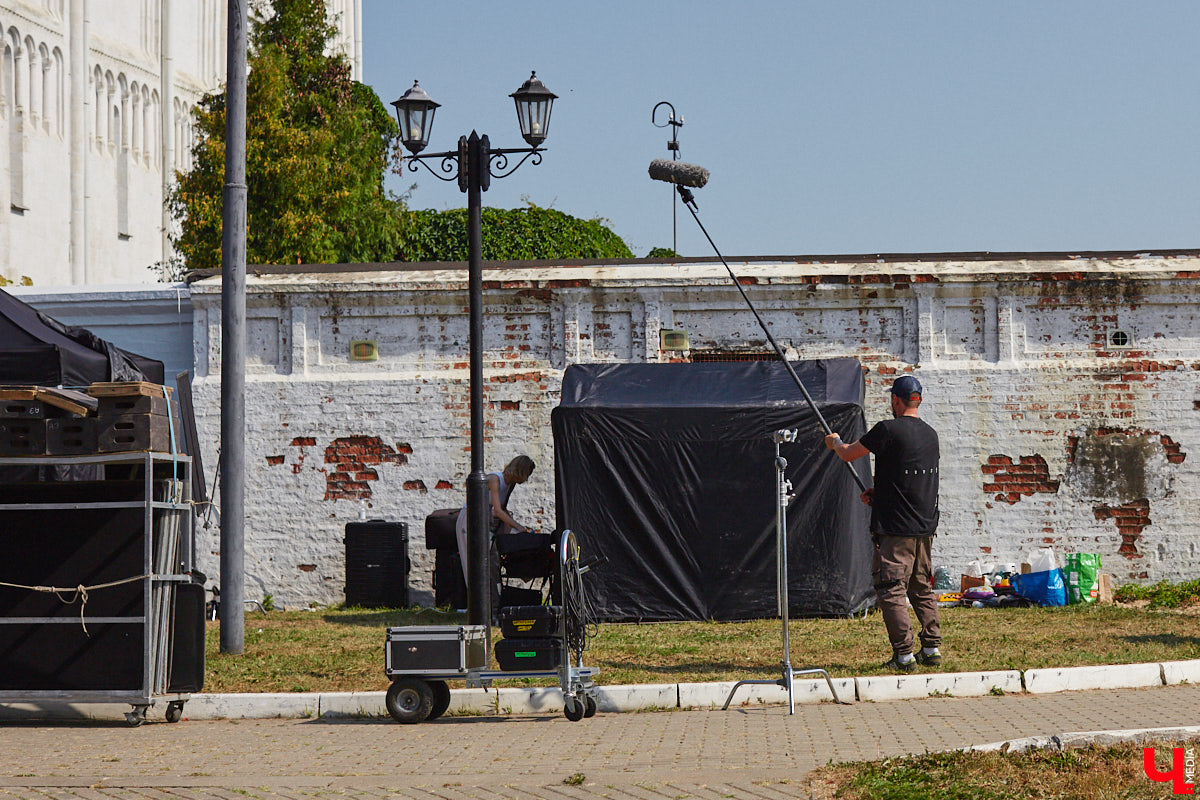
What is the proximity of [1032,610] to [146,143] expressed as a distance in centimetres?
4246

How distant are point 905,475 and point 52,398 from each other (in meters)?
5.75

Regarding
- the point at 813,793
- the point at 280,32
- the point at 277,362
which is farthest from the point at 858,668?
the point at 280,32

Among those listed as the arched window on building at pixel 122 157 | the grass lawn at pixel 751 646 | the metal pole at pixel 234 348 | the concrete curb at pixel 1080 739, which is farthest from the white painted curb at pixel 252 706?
the arched window on building at pixel 122 157

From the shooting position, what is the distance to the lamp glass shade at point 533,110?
1231cm

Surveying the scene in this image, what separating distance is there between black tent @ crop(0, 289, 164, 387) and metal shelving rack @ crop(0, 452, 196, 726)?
2307mm

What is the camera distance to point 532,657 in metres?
8.77

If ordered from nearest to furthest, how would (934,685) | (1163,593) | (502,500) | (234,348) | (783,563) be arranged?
(783,563) < (934,685) < (234,348) < (502,500) < (1163,593)

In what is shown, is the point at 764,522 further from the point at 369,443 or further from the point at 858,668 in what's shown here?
the point at 369,443

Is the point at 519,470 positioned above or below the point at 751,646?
above

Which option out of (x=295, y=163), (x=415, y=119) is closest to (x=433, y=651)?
(x=415, y=119)

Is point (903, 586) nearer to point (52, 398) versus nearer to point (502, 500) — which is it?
point (502, 500)

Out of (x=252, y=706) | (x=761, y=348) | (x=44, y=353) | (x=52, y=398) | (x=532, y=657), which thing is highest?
(x=761, y=348)

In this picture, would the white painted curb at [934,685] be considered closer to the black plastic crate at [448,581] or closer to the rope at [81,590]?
the rope at [81,590]

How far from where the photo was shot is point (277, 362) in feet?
53.0
